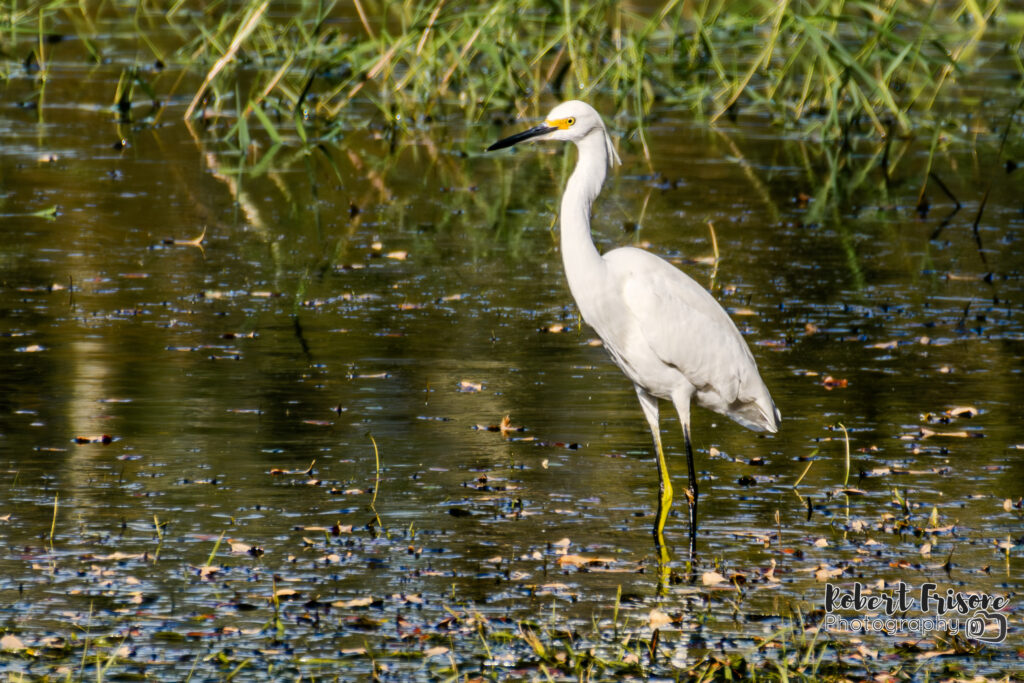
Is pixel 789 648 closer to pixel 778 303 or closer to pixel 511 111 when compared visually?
pixel 778 303

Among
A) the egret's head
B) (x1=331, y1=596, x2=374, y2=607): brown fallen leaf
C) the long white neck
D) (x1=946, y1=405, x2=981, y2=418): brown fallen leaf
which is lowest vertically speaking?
(x1=331, y1=596, x2=374, y2=607): brown fallen leaf

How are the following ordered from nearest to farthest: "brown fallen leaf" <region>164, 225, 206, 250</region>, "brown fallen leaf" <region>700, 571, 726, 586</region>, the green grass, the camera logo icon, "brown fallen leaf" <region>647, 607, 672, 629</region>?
the camera logo icon → "brown fallen leaf" <region>647, 607, 672, 629</region> → "brown fallen leaf" <region>700, 571, 726, 586</region> → "brown fallen leaf" <region>164, 225, 206, 250</region> → the green grass

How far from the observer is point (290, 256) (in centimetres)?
1222

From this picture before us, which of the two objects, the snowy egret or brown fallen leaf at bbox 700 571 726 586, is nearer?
brown fallen leaf at bbox 700 571 726 586

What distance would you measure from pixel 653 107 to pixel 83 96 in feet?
Result: 22.5

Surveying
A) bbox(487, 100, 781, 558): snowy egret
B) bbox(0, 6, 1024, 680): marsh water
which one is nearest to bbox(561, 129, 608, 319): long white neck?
bbox(487, 100, 781, 558): snowy egret

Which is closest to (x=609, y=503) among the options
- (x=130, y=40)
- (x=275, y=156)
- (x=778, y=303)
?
(x=778, y=303)

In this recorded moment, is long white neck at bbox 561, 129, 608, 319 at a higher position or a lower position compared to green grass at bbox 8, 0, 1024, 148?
lower

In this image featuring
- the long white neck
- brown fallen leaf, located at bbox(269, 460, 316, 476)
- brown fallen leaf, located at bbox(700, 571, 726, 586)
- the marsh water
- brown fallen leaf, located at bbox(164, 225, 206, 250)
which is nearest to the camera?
the marsh water

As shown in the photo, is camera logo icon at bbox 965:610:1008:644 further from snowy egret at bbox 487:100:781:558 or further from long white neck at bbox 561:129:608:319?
long white neck at bbox 561:129:608:319

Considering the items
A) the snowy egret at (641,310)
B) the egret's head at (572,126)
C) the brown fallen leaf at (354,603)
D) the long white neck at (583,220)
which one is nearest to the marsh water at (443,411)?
the brown fallen leaf at (354,603)

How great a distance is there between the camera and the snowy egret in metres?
7.30

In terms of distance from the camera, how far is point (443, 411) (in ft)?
28.2

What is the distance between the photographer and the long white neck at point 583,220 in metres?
7.26
